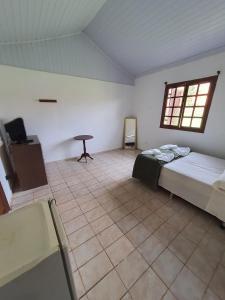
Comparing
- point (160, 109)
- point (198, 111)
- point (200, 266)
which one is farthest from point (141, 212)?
point (160, 109)

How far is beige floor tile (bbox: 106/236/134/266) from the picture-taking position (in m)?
1.31

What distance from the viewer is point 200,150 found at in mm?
3004

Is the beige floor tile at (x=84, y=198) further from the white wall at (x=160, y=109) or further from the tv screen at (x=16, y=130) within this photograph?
the white wall at (x=160, y=109)

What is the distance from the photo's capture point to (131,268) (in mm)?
1234

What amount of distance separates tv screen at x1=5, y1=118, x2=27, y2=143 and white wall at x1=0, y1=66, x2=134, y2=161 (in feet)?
2.24

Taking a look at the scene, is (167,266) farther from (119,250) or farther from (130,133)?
(130,133)

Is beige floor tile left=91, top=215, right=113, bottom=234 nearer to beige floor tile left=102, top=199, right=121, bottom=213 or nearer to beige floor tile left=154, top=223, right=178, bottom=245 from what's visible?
beige floor tile left=102, top=199, right=121, bottom=213

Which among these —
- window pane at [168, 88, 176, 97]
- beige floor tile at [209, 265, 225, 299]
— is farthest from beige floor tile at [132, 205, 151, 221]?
window pane at [168, 88, 176, 97]

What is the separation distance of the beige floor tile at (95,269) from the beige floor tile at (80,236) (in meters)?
0.24

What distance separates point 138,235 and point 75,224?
79 cm

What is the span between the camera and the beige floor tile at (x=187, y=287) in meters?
1.06

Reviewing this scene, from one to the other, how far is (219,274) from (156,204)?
36.8 inches

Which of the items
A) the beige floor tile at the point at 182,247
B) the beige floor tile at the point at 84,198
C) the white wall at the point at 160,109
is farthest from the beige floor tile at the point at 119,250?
the white wall at the point at 160,109

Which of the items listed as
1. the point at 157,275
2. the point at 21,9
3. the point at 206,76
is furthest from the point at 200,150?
the point at 21,9
